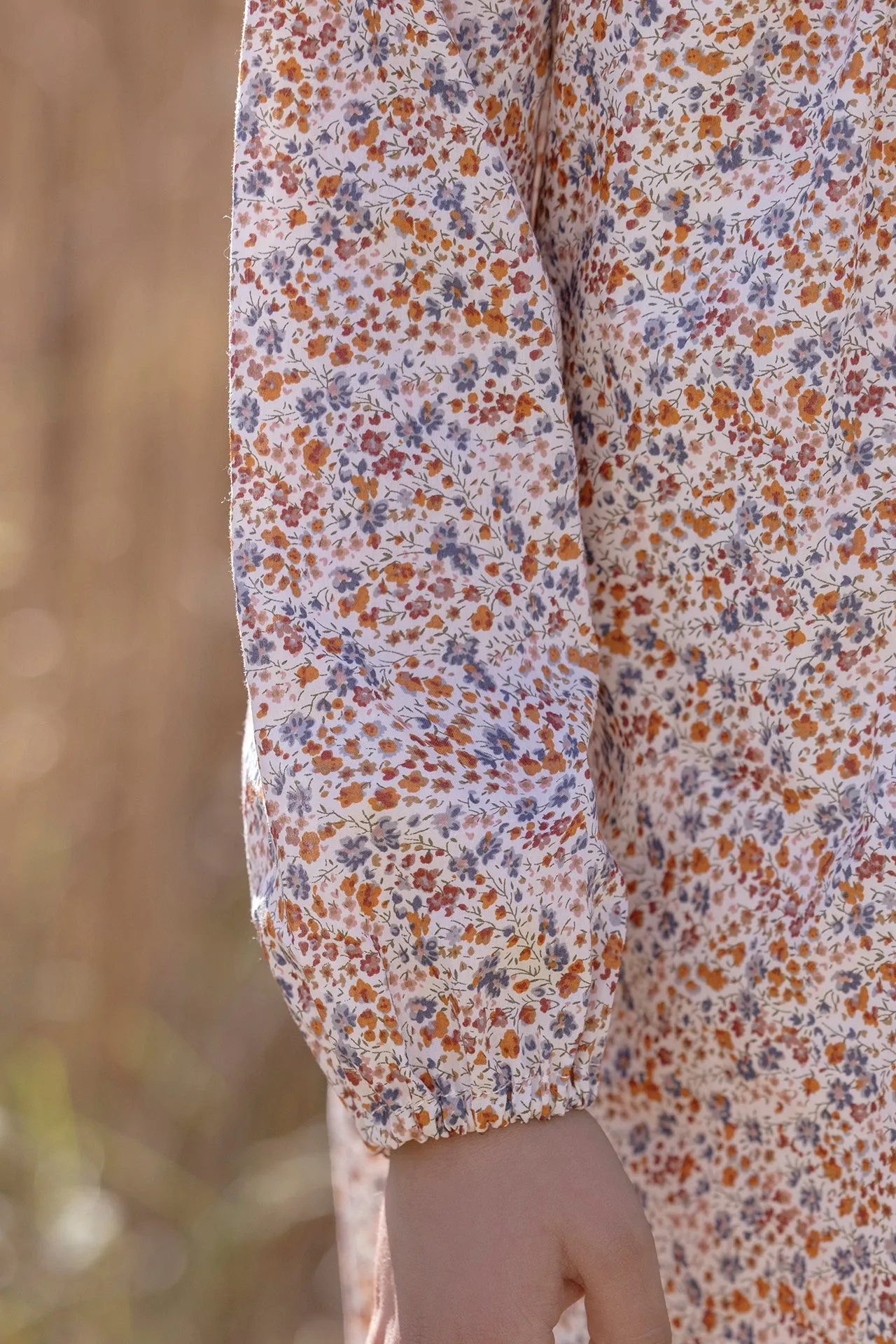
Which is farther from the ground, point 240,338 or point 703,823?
point 240,338

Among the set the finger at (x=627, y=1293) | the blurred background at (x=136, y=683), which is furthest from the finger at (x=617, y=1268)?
the blurred background at (x=136, y=683)

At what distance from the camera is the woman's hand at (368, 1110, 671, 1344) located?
0.55 meters

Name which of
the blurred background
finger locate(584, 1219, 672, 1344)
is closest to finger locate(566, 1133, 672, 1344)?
finger locate(584, 1219, 672, 1344)

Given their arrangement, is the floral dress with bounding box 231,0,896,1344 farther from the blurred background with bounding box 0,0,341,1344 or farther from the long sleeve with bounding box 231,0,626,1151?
the blurred background with bounding box 0,0,341,1344

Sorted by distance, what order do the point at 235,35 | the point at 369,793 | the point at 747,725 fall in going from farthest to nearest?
the point at 235,35 < the point at 747,725 < the point at 369,793

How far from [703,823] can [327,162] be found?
16.2 inches

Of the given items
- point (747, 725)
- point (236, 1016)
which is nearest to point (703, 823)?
point (747, 725)

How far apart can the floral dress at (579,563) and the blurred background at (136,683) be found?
1.36 metres

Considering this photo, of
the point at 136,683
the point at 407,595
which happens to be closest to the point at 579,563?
the point at 407,595

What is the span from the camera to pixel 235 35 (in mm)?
1946

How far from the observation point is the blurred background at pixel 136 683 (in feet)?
6.38

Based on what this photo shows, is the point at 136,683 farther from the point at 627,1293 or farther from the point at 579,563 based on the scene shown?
the point at 627,1293

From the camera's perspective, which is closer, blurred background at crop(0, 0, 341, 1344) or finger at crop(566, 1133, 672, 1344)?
finger at crop(566, 1133, 672, 1344)

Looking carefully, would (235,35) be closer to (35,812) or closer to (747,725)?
(35,812)
